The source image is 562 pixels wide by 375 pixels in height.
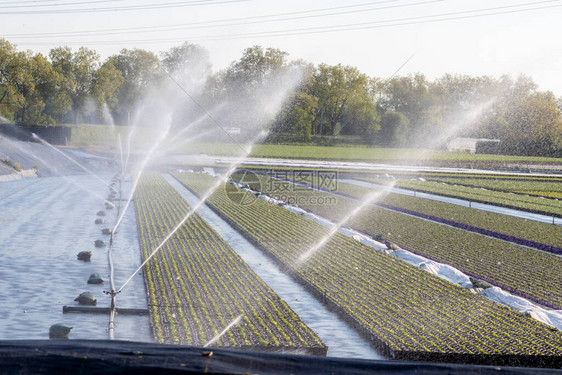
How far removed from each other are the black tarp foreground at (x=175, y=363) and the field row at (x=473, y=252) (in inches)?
280

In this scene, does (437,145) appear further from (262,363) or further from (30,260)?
(262,363)

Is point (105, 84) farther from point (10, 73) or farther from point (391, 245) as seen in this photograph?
point (391, 245)

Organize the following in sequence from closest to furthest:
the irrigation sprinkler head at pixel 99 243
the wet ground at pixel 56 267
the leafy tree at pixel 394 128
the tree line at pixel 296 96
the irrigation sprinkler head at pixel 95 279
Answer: the wet ground at pixel 56 267 < the irrigation sprinkler head at pixel 95 279 < the irrigation sprinkler head at pixel 99 243 < the tree line at pixel 296 96 < the leafy tree at pixel 394 128

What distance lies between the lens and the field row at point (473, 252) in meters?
11.6

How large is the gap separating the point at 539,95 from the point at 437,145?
1687 cm

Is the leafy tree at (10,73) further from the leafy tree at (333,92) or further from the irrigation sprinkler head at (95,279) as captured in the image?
the irrigation sprinkler head at (95,279)

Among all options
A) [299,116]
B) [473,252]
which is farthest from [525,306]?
[299,116]

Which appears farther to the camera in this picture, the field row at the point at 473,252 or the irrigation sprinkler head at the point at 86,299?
the field row at the point at 473,252

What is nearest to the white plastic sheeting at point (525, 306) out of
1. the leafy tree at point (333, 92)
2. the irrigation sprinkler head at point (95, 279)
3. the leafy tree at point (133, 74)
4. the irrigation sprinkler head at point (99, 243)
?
the irrigation sprinkler head at point (95, 279)

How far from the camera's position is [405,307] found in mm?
9914

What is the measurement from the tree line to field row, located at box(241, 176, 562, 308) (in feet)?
147

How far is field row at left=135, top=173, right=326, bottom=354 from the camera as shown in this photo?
8.34m

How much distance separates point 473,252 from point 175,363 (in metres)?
11.9

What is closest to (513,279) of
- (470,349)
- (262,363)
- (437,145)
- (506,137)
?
(470,349)
